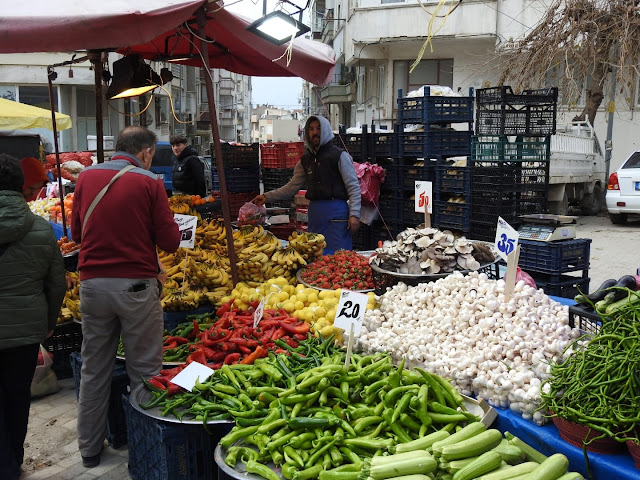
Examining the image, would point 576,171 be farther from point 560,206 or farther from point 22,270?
point 22,270

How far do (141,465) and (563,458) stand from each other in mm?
2607

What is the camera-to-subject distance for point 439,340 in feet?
12.8

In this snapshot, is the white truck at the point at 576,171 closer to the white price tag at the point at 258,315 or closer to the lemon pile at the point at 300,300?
Result: the lemon pile at the point at 300,300

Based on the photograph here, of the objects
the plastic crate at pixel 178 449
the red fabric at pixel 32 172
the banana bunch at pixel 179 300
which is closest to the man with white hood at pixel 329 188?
the banana bunch at pixel 179 300

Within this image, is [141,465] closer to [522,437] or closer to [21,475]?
[21,475]

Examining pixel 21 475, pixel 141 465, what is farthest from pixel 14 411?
pixel 141 465

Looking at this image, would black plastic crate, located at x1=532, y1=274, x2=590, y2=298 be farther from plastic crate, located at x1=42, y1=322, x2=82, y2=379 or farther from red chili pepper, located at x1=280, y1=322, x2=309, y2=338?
plastic crate, located at x1=42, y1=322, x2=82, y2=379

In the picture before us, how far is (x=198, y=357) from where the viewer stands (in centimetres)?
427

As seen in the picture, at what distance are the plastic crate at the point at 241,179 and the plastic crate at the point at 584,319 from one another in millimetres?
7009

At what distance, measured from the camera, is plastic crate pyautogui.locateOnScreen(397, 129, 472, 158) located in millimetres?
8680

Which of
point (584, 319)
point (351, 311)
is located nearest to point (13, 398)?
point (351, 311)

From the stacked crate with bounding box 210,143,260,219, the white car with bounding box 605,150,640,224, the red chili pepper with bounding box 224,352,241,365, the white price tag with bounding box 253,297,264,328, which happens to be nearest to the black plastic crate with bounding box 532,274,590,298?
the white price tag with bounding box 253,297,264,328

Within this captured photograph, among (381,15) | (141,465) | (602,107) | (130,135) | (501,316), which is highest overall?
(381,15)

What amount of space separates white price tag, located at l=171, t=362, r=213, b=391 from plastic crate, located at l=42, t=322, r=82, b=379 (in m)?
2.91
